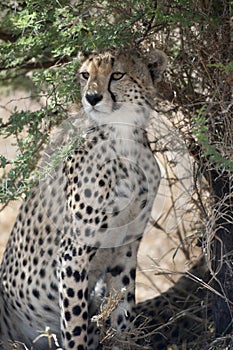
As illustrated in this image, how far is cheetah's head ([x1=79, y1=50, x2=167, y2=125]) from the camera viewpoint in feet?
14.3

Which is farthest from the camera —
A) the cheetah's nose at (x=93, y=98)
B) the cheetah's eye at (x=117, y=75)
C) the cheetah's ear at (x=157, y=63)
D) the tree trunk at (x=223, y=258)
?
the tree trunk at (x=223, y=258)

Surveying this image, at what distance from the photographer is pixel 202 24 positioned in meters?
4.41

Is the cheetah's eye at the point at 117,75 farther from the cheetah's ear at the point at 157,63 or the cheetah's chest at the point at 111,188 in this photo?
the cheetah's chest at the point at 111,188

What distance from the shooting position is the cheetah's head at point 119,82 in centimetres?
437

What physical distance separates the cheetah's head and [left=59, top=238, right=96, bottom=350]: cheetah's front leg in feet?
2.25

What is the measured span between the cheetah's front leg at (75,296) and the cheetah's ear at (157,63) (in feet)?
3.13

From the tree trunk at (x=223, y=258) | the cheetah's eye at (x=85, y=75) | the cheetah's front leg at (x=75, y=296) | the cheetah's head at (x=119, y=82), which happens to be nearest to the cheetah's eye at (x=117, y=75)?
the cheetah's head at (x=119, y=82)

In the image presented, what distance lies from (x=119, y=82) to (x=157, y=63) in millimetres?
254

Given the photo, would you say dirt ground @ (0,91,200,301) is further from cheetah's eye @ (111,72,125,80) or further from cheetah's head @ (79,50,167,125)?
cheetah's eye @ (111,72,125,80)

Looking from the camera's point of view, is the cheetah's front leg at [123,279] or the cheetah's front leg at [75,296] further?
the cheetah's front leg at [123,279]

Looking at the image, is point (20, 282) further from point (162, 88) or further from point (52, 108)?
point (162, 88)

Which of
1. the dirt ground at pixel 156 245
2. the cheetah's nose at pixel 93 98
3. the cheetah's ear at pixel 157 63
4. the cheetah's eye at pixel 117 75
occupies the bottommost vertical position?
the dirt ground at pixel 156 245

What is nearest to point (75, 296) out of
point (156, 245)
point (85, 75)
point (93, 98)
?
point (93, 98)

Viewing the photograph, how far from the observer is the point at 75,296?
14.9 feet
